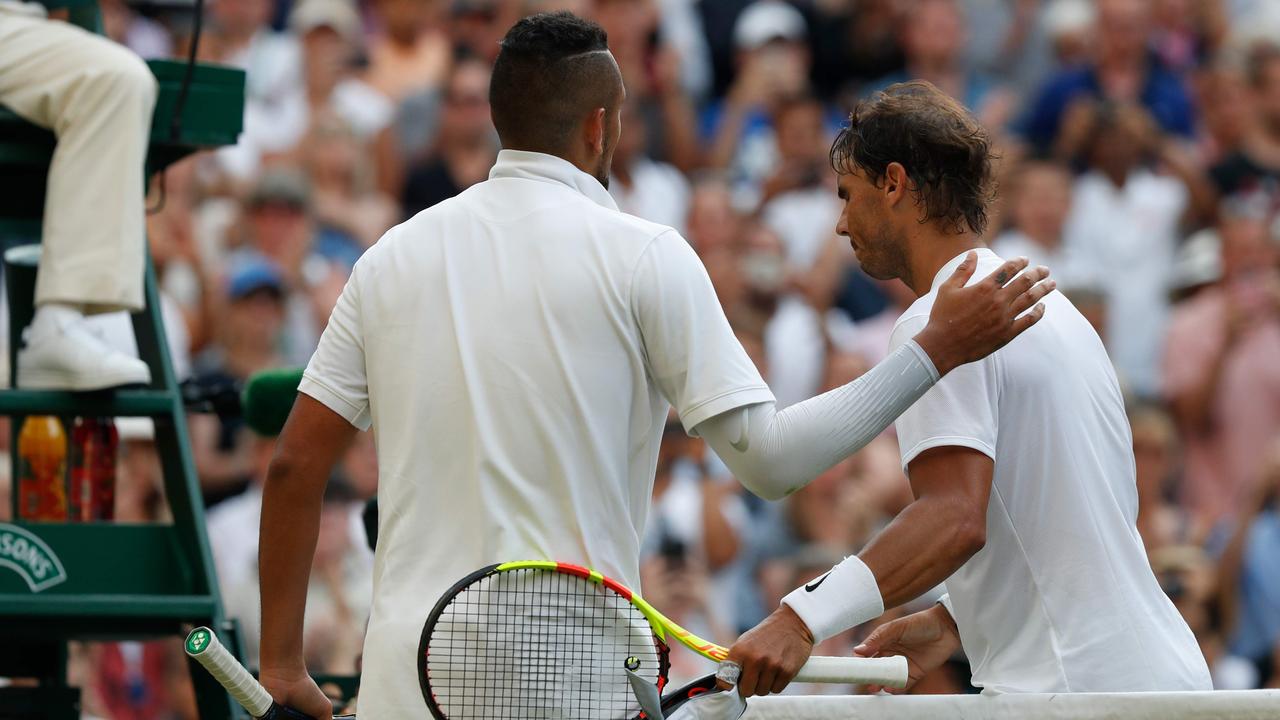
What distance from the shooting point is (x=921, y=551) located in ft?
10.5

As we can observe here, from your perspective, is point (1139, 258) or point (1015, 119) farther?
point (1015, 119)

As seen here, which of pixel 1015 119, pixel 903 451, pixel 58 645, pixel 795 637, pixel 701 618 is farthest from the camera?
pixel 1015 119

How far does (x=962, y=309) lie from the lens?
3.19 metres

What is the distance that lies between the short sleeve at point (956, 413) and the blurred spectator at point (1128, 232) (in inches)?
244

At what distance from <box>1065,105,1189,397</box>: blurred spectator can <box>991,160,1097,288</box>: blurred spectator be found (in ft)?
0.40

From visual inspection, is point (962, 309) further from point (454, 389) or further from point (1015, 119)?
point (1015, 119)

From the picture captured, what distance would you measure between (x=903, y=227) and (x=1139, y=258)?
258 inches

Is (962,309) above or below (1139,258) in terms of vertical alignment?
above

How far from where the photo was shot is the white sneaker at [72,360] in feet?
15.0

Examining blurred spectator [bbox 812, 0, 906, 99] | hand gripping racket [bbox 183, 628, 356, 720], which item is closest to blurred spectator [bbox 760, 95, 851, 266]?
blurred spectator [bbox 812, 0, 906, 99]

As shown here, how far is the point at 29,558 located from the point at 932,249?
2.35 metres

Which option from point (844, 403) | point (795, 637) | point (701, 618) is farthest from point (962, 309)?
point (701, 618)

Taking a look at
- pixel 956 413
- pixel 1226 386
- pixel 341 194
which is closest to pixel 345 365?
pixel 956 413

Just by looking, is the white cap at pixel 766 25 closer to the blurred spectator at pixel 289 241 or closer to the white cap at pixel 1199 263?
the white cap at pixel 1199 263
